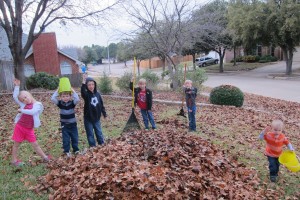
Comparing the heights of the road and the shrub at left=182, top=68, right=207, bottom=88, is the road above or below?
below

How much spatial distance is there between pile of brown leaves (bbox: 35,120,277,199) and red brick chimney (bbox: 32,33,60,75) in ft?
74.2

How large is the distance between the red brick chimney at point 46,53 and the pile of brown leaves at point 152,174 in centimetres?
2260

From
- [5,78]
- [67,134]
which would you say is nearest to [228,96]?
[67,134]

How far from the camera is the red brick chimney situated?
25734mm

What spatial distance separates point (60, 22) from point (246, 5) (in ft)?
60.6

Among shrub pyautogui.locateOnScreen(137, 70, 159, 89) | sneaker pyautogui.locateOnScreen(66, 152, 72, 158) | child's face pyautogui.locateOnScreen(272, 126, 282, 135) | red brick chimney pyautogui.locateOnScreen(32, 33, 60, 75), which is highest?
red brick chimney pyautogui.locateOnScreen(32, 33, 60, 75)

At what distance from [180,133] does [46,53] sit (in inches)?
888

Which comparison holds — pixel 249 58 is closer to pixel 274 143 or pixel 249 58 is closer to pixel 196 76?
pixel 196 76

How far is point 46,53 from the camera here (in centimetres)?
2602

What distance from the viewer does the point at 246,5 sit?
85.8 ft

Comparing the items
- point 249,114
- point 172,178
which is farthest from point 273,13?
point 172,178

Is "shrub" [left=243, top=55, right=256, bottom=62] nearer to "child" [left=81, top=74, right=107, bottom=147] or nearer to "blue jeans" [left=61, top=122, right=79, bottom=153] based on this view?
"child" [left=81, top=74, right=107, bottom=147]

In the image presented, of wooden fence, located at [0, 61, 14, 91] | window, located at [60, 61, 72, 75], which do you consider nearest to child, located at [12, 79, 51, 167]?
wooden fence, located at [0, 61, 14, 91]

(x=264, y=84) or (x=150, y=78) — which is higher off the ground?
(x=150, y=78)
